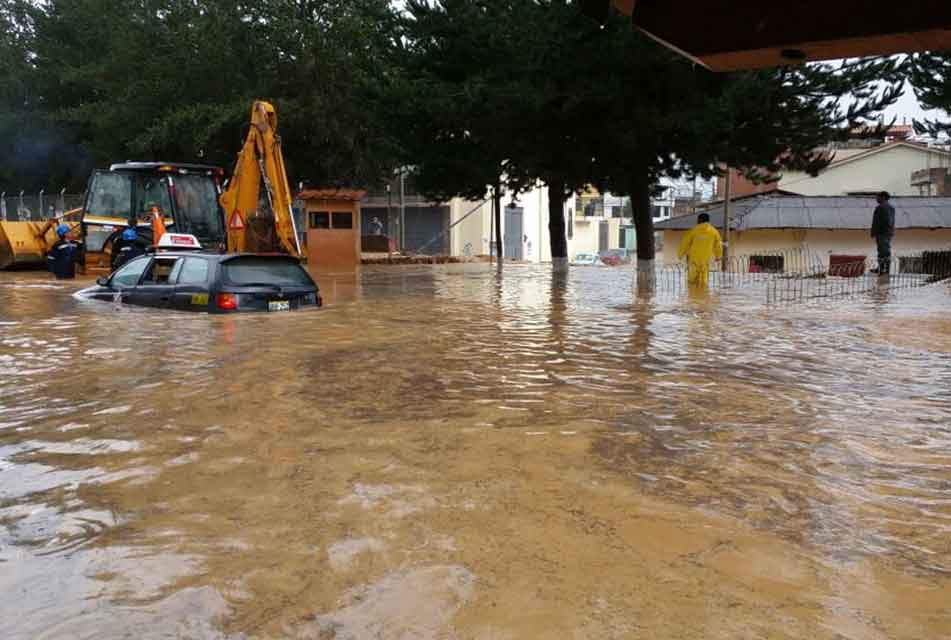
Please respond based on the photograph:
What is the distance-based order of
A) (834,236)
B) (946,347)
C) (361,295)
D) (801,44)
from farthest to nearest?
(834,236), (361,295), (946,347), (801,44)

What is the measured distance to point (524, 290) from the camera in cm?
1880

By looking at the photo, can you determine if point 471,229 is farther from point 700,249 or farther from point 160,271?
point 160,271

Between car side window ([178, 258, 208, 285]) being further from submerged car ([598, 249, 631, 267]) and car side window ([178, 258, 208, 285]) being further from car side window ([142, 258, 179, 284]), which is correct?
submerged car ([598, 249, 631, 267])

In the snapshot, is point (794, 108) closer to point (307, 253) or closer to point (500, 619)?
point (307, 253)

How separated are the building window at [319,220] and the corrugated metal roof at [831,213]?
1963cm

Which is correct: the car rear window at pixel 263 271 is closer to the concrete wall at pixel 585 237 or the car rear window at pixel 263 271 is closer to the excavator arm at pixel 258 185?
the excavator arm at pixel 258 185

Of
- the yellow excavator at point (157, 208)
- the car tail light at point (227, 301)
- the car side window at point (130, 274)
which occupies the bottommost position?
the car tail light at point (227, 301)

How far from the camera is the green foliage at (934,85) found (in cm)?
1587

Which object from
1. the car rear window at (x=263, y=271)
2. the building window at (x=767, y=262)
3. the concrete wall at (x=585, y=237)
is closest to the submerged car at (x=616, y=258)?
the concrete wall at (x=585, y=237)

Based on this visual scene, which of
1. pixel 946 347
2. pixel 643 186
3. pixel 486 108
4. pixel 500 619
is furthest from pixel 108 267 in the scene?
pixel 500 619

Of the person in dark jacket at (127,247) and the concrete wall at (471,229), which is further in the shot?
the concrete wall at (471,229)

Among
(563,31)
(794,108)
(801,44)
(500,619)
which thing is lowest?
(500,619)

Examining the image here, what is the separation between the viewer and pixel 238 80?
1276 inches

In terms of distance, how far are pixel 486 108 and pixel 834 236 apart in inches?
998
